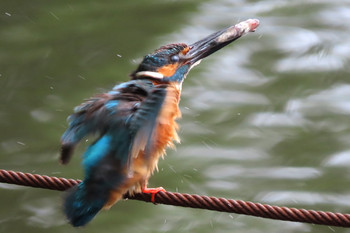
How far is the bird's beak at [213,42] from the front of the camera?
325cm

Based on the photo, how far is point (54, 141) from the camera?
4.73 m

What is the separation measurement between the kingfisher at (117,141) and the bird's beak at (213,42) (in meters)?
0.60

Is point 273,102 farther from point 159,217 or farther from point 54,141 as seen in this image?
point 54,141

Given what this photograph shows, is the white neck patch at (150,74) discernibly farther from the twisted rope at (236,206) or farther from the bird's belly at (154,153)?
the twisted rope at (236,206)

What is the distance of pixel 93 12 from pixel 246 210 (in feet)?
11.3

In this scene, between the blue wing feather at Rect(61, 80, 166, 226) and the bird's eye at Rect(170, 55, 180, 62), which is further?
the bird's eye at Rect(170, 55, 180, 62)

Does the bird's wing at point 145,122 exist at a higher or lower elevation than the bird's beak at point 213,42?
lower

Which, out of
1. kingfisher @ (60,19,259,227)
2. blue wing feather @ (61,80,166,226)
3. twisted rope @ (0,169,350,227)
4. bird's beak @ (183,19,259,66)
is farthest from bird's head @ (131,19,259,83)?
twisted rope @ (0,169,350,227)

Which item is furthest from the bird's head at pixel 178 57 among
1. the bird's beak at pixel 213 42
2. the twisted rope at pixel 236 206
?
the twisted rope at pixel 236 206

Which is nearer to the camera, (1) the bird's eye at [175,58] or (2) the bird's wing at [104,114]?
(2) the bird's wing at [104,114]

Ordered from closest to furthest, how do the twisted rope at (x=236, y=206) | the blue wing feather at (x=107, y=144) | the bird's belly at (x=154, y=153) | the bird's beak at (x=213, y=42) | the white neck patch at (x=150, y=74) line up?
the twisted rope at (x=236, y=206), the blue wing feather at (x=107, y=144), the bird's belly at (x=154, y=153), the white neck patch at (x=150, y=74), the bird's beak at (x=213, y=42)

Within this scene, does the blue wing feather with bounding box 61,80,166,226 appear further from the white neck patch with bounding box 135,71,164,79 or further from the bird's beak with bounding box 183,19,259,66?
the bird's beak with bounding box 183,19,259,66

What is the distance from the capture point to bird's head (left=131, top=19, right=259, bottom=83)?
296cm

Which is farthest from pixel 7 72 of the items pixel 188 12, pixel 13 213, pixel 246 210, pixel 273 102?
pixel 246 210
